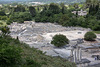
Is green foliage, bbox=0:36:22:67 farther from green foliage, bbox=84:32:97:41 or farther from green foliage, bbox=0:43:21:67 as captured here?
green foliage, bbox=84:32:97:41

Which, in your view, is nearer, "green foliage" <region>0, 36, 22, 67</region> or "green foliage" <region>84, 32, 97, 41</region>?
"green foliage" <region>0, 36, 22, 67</region>

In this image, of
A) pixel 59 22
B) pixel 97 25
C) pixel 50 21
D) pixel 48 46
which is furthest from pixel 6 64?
pixel 50 21

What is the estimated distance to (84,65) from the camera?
58.7 ft

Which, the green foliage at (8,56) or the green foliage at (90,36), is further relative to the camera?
the green foliage at (90,36)

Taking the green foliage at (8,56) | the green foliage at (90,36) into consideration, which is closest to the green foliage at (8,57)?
the green foliage at (8,56)

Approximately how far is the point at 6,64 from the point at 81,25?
4258 centimetres

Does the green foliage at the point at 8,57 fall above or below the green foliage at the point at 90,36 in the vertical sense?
above

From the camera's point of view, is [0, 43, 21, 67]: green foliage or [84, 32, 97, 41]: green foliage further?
[84, 32, 97, 41]: green foliage

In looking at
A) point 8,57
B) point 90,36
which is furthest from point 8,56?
point 90,36

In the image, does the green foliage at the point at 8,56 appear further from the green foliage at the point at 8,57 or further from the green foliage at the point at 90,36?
the green foliage at the point at 90,36

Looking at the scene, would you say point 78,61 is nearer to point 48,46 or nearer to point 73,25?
point 48,46

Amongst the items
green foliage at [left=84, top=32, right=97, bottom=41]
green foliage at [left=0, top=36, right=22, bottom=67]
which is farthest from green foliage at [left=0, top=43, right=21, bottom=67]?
green foliage at [left=84, top=32, right=97, bottom=41]

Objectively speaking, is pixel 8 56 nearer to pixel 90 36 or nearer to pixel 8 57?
pixel 8 57

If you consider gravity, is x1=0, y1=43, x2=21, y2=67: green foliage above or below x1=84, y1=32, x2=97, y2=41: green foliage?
above
